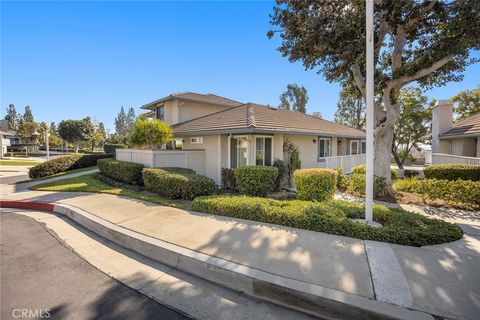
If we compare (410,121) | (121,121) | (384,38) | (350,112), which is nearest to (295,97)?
(350,112)

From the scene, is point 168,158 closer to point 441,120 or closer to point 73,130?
point 441,120

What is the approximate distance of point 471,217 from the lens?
21.7 feet

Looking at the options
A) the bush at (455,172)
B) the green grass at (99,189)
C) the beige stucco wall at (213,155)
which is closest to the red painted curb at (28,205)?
the green grass at (99,189)

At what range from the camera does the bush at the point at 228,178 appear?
36.5 feet

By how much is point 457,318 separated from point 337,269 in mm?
1380

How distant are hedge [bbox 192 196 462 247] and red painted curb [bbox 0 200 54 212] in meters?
5.66

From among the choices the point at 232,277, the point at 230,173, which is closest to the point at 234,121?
the point at 230,173

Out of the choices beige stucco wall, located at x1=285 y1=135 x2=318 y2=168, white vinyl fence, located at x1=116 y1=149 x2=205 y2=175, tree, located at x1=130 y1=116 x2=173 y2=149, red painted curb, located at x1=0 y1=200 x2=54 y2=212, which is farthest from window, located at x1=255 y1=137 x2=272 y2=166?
red painted curb, located at x1=0 y1=200 x2=54 y2=212

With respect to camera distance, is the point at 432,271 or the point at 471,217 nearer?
the point at 432,271

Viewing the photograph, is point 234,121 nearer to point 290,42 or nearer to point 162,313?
point 290,42

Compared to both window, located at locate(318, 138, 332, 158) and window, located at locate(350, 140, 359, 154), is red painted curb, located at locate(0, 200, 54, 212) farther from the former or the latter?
window, located at locate(350, 140, 359, 154)

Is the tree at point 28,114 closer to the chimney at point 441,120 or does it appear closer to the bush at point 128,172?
the bush at point 128,172

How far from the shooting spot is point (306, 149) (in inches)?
534

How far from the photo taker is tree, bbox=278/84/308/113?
131 feet
